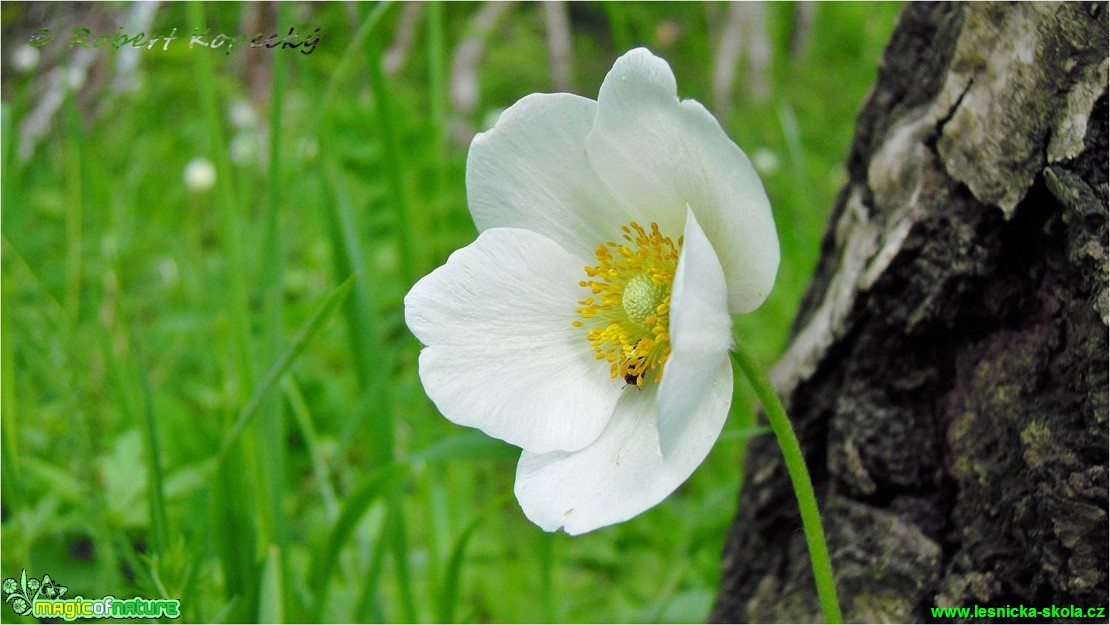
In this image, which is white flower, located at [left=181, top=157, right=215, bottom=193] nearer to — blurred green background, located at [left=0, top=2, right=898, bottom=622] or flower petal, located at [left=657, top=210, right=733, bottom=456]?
blurred green background, located at [left=0, top=2, right=898, bottom=622]

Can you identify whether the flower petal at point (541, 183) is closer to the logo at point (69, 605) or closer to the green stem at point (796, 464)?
the green stem at point (796, 464)

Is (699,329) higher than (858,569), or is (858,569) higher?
(699,329)

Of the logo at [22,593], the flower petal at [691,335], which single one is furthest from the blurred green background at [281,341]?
the flower petal at [691,335]

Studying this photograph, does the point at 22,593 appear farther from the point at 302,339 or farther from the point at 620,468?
the point at 620,468

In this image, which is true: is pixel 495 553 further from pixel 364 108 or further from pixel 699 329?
pixel 364 108

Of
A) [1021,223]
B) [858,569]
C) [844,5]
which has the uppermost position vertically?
[844,5]

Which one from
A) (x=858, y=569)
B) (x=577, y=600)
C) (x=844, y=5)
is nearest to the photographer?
(x=858, y=569)

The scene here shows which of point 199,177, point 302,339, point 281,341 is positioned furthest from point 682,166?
point 199,177

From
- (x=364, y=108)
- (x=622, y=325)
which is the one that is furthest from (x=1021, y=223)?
(x=364, y=108)
